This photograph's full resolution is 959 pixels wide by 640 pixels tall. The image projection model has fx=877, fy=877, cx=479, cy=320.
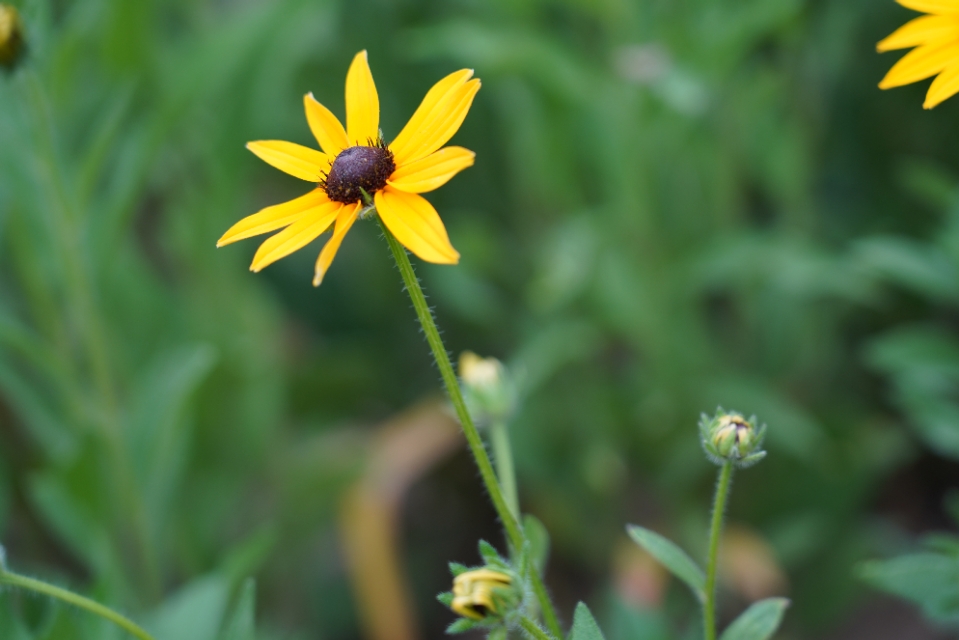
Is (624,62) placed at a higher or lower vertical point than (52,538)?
higher

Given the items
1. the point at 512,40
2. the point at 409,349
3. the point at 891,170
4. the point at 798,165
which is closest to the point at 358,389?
the point at 409,349

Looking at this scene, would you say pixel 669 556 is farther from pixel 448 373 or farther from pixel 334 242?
pixel 334 242

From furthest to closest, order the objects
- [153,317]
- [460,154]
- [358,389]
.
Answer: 1. [358,389]
2. [153,317]
3. [460,154]

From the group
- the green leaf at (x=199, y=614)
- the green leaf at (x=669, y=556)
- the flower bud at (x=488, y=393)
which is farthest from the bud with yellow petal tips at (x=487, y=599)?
the green leaf at (x=199, y=614)

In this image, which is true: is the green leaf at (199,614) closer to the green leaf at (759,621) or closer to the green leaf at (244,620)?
the green leaf at (244,620)

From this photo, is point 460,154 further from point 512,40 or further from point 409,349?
point 409,349

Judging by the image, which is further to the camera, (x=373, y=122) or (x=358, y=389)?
(x=358, y=389)

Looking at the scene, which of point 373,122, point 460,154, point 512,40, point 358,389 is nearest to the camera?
point 460,154

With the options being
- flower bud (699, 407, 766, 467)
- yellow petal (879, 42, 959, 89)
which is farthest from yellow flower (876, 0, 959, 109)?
flower bud (699, 407, 766, 467)
